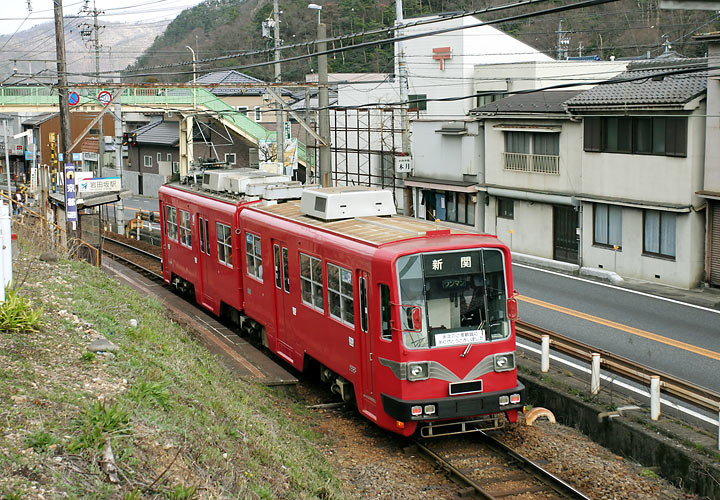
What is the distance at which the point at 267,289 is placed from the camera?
49.1ft

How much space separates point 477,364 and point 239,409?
10.2 ft

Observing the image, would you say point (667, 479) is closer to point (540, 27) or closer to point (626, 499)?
point (626, 499)

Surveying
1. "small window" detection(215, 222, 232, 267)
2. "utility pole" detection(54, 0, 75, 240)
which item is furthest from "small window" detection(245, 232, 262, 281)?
"utility pole" detection(54, 0, 75, 240)

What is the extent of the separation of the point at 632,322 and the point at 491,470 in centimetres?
998

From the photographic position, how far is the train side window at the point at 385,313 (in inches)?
411

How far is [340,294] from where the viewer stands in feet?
38.6

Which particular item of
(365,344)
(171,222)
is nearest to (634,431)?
(365,344)

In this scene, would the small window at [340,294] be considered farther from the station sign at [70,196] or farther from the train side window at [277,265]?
the station sign at [70,196]

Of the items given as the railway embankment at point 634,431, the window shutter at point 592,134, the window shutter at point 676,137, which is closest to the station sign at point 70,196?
the railway embankment at point 634,431

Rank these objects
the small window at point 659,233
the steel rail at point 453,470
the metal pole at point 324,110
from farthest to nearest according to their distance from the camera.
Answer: the small window at point 659,233, the metal pole at point 324,110, the steel rail at point 453,470

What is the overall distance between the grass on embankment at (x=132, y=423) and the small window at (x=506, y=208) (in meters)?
19.3

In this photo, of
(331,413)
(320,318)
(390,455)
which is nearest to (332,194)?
(320,318)

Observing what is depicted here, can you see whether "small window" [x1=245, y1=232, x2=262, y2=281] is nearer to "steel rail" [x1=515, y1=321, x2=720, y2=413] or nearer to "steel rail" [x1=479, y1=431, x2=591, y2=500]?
Result: "steel rail" [x1=515, y1=321, x2=720, y2=413]

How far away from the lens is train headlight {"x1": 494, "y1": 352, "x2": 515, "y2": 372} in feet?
35.0
